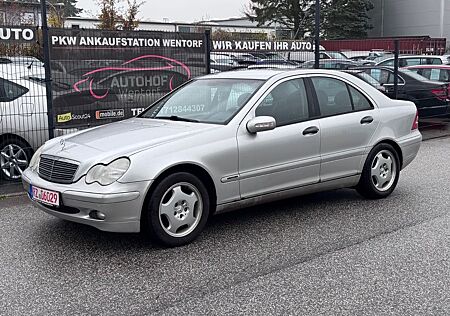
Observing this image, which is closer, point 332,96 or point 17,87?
point 332,96

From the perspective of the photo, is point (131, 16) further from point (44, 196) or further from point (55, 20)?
point (44, 196)

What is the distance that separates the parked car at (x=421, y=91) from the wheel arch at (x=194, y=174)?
863cm

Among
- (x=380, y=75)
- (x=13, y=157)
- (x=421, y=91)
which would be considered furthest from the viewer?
(x=380, y=75)

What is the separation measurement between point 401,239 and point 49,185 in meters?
3.24

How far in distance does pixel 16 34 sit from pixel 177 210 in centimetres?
404

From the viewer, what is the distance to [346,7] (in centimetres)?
4481

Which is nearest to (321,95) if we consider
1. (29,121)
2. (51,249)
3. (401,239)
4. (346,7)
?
(401,239)

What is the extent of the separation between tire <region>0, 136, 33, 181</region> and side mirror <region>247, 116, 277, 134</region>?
372 centimetres

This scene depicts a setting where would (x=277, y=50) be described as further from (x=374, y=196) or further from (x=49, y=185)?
(x=49, y=185)

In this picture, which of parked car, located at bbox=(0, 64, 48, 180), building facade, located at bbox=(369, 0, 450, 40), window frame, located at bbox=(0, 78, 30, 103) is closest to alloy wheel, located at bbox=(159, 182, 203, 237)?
parked car, located at bbox=(0, 64, 48, 180)

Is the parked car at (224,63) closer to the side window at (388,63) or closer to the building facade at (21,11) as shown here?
the side window at (388,63)

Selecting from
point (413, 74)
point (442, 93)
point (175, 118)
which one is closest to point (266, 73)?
point (175, 118)

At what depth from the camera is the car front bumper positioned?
15.3 ft

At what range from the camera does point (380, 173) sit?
266 inches
